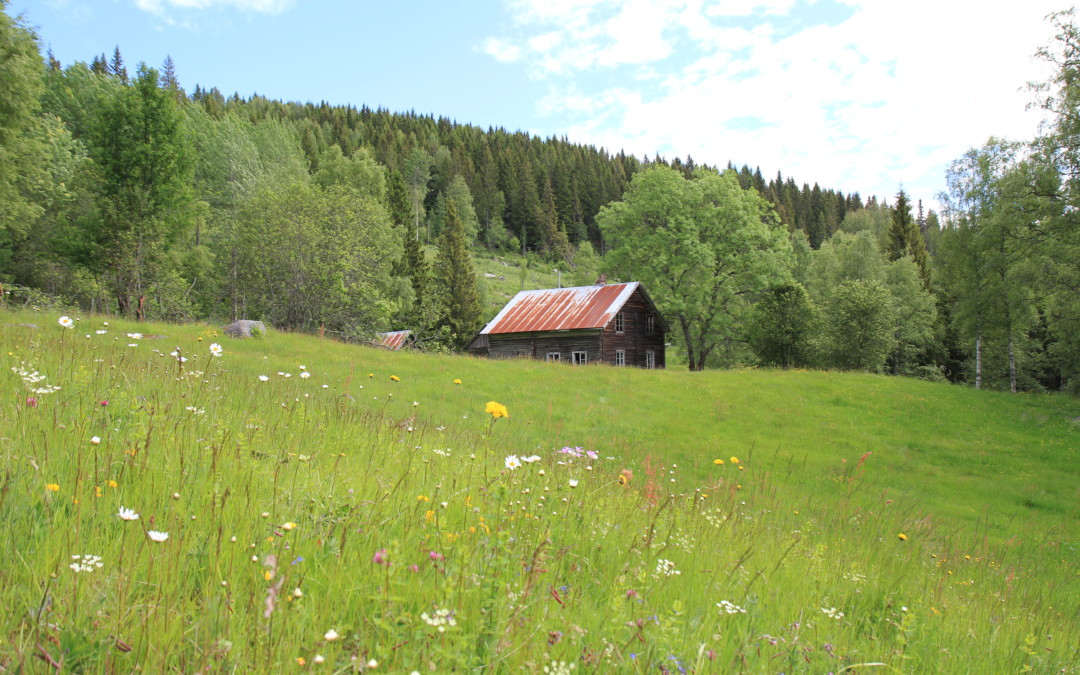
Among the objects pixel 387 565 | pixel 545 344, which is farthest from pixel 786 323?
pixel 387 565

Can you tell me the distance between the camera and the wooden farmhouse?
119 ft

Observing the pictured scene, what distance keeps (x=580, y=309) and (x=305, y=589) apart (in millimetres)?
35561

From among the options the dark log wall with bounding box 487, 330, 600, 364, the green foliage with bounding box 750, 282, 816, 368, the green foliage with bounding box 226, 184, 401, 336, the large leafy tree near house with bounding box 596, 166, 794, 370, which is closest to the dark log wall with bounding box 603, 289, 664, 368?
the dark log wall with bounding box 487, 330, 600, 364

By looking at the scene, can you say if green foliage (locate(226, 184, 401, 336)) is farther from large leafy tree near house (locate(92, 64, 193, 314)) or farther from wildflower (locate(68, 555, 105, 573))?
wildflower (locate(68, 555, 105, 573))

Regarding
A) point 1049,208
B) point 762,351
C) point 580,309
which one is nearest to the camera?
point 1049,208

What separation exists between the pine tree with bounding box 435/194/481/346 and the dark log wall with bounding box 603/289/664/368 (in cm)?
2134

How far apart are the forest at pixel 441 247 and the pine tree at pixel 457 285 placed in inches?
7.9

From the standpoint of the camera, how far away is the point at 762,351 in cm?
4456

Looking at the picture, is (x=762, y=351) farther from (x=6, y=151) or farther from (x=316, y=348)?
(x=6, y=151)

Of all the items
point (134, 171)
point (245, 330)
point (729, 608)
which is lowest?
point (729, 608)

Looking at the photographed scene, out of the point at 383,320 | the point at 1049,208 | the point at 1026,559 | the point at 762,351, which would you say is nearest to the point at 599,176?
the point at 762,351

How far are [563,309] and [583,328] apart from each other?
2887 mm

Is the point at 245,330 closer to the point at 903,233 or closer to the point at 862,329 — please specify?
the point at 862,329

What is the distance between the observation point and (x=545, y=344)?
125 feet
